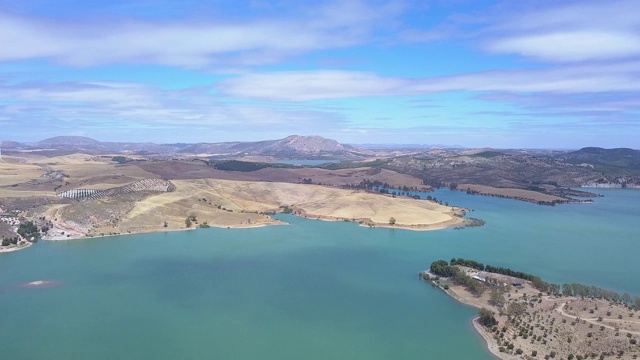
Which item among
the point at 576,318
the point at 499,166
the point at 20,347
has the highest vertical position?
the point at 499,166

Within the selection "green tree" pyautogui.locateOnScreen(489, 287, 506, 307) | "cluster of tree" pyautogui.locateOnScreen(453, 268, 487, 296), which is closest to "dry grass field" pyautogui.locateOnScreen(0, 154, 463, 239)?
"cluster of tree" pyautogui.locateOnScreen(453, 268, 487, 296)

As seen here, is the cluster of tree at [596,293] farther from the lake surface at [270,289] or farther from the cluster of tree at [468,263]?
the cluster of tree at [468,263]

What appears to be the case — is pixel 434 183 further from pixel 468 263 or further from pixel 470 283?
pixel 470 283

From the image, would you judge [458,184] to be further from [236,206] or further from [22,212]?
[22,212]

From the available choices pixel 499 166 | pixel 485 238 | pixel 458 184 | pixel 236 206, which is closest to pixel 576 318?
pixel 485 238

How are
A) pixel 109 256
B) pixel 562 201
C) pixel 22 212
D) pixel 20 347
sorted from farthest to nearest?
pixel 562 201
pixel 22 212
pixel 109 256
pixel 20 347
